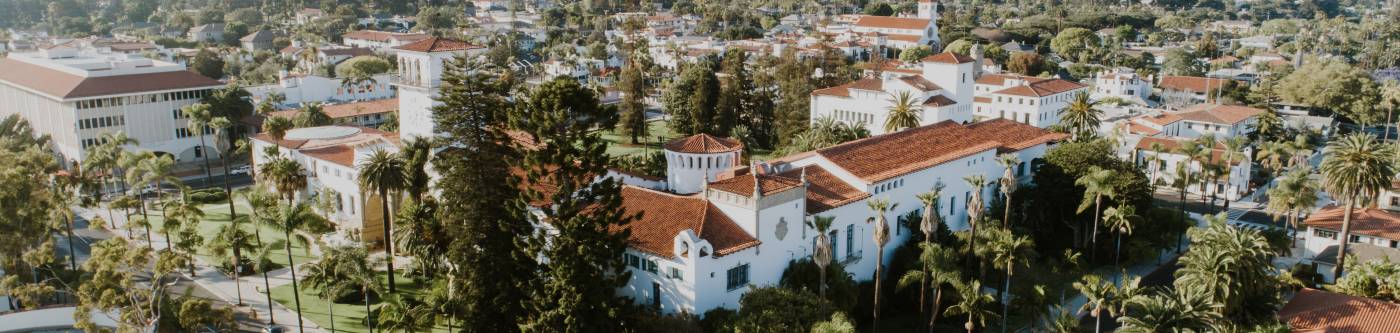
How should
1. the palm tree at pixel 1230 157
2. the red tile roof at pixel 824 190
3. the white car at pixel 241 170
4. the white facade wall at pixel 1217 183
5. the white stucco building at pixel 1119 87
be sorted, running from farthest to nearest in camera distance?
the white stucco building at pixel 1119 87
the white car at pixel 241 170
the white facade wall at pixel 1217 183
the palm tree at pixel 1230 157
the red tile roof at pixel 824 190

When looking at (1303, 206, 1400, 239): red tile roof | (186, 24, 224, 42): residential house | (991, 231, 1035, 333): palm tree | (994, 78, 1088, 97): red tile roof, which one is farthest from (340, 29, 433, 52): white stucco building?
(1303, 206, 1400, 239): red tile roof

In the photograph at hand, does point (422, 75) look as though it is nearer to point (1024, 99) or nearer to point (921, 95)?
point (921, 95)

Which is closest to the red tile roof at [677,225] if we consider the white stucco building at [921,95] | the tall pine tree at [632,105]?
the white stucco building at [921,95]

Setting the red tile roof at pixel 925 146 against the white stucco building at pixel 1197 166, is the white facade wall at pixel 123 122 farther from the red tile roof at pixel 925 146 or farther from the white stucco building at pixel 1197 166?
the white stucco building at pixel 1197 166

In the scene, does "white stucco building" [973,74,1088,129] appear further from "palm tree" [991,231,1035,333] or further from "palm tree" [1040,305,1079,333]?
"palm tree" [991,231,1035,333]

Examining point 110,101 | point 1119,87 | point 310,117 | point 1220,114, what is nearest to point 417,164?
point 310,117
